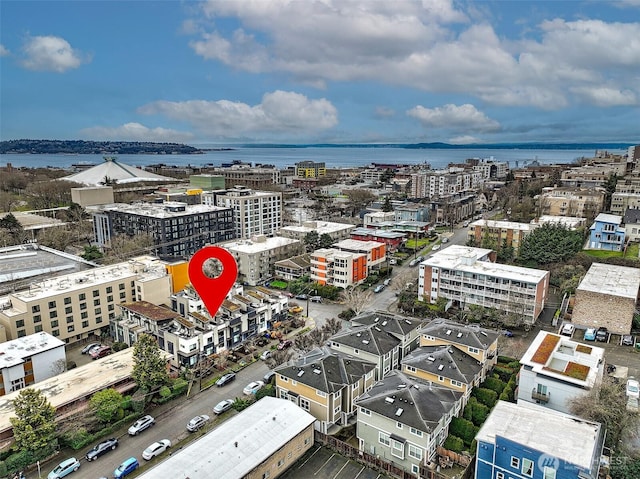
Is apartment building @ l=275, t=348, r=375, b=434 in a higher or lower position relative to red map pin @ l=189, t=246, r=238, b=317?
lower

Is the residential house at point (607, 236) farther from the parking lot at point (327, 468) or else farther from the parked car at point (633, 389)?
the parking lot at point (327, 468)

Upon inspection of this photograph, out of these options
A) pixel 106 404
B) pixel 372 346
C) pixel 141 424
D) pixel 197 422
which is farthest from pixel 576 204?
pixel 106 404

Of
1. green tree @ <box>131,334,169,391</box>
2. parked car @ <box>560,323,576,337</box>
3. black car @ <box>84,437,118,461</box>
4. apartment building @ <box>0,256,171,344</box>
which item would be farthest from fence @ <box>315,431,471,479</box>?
apartment building @ <box>0,256,171,344</box>

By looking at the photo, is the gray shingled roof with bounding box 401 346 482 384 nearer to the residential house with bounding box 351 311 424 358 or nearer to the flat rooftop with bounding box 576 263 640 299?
the residential house with bounding box 351 311 424 358

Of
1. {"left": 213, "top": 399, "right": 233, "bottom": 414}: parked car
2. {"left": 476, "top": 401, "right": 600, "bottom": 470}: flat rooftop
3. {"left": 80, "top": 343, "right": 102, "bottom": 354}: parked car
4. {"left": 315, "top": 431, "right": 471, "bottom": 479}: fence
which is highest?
{"left": 476, "top": 401, "right": 600, "bottom": 470}: flat rooftop

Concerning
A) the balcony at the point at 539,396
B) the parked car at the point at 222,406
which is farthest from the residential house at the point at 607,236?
the parked car at the point at 222,406

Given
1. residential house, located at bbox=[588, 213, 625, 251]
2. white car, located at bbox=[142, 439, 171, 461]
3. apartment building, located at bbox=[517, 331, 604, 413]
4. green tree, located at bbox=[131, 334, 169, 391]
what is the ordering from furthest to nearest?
residential house, located at bbox=[588, 213, 625, 251]
green tree, located at bbox=[131, 334, 169, 391]
apartment building, located at bbox=[517, 331, 604, 413]
white car, located at bbox=[142, 439, 171, 461]

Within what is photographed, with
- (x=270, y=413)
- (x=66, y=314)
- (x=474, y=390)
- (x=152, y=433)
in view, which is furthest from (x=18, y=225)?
(x=474, y=390)

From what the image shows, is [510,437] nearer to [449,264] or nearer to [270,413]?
[270,413]
